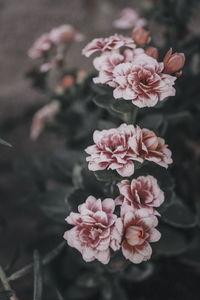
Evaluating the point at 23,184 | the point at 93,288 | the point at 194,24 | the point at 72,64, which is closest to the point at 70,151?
the point at 93,288

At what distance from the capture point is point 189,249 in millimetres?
1042

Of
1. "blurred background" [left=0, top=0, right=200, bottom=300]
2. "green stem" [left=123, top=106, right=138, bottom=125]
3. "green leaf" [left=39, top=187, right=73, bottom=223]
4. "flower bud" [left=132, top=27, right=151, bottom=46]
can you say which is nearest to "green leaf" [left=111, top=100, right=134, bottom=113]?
"green stem" [left=123, top=106, right=138, bottom=125]

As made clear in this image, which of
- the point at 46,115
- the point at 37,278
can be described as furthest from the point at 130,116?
the point at 46,115

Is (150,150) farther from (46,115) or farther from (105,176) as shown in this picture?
(46,115)

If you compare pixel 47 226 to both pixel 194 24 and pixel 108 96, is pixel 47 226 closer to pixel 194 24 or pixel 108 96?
Answer: pixel 108 96

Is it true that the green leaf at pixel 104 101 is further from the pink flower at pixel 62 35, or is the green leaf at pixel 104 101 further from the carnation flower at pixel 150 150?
the pink flower at pixel 62 35

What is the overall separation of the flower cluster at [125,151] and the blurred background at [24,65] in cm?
66

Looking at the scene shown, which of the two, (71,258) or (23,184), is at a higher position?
(71,258)

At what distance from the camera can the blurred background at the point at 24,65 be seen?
1.42m

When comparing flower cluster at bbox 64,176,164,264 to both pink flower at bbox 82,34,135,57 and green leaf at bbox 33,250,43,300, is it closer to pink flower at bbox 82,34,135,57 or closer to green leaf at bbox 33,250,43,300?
green leaf at bbox 33,250,43,300

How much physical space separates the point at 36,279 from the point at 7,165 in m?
0.83

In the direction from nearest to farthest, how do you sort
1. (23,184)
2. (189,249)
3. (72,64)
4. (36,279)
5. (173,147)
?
(36,279) → (189,249) → (173,147) → (23,184) → (72,64)

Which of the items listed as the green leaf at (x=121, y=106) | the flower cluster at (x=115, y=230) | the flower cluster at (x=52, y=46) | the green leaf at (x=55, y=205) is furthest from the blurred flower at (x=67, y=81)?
the flower cluster at (x=115, y=230)

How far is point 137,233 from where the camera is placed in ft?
2.07
